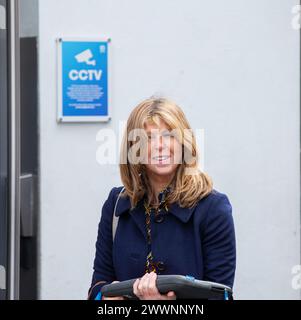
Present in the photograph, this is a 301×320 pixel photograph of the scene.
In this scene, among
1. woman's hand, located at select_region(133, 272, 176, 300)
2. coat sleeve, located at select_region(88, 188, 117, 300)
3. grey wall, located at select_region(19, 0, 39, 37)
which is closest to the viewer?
woman's hand, located at select_region(133, 272, 176, 300)

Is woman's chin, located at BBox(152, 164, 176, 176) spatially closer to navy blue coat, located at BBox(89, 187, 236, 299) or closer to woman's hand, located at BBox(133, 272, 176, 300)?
navy blue coat, located at BBox(89, 187, 236, 299)

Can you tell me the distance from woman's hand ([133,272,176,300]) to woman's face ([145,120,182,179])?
0.32 m

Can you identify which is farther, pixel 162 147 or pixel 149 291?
pixel 162 147

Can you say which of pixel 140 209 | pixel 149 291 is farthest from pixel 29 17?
pixel 149 291

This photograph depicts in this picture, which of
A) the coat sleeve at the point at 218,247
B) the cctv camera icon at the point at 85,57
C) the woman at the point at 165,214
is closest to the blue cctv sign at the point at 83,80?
the cctv camera icon at the point at 85,57

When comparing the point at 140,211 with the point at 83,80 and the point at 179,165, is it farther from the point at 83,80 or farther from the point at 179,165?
the point at 83,80

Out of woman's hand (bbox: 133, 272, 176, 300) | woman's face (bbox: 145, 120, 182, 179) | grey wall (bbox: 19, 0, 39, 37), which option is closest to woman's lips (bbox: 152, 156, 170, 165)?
woman's face (bbox: 145, 120, 182, 179)

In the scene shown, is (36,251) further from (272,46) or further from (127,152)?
(272,46)

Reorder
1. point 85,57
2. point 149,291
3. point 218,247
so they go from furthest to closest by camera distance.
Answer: point 85,57 → point 218,247 → point 149,291

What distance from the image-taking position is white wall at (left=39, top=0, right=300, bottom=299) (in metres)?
2.88

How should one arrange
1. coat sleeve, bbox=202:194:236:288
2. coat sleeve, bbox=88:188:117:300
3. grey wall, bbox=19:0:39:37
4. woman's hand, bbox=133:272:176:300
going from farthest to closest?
grey wall, bbox=19:0:39:37 < coat sleeve, bbox=88:188:117:300 < coat sleeve, bbox=202:194:236:288 < woman's hand, bbox=133:272:176:300

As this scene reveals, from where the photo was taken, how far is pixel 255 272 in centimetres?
297

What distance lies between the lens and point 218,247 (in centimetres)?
187

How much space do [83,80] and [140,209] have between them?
1.03 meters
